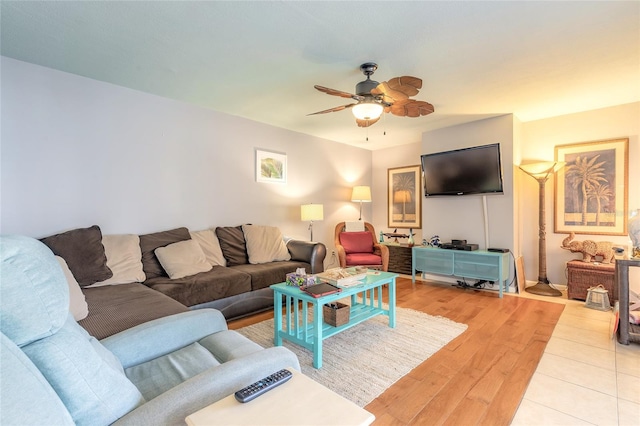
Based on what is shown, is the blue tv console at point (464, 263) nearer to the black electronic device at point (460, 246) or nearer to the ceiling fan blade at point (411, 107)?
the black electronic device at point (460, 246)

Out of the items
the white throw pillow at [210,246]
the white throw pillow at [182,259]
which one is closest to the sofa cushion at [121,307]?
the white throw pillow at [182,259]

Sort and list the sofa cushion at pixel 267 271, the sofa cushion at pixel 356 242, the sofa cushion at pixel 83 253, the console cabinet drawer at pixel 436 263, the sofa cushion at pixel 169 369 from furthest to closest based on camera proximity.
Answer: the sofa cushion at pixel 356 242, the console cabinet drawer at pixel 436 263, the sofa cushion at pixel 267 271, the sofa cushion at pixel 83 253, the sofa cushion at pixel 169 369

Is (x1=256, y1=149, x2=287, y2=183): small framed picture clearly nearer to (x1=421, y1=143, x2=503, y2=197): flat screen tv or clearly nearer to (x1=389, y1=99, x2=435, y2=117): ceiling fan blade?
(x1=389, y1=99, x2=435, y2=117): ceiling fan blade

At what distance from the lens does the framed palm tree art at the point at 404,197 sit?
521 centimetres

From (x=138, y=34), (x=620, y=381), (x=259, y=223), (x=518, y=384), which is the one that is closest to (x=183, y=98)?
(x=138, y=34)

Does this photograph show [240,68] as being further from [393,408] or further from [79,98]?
[393,408]

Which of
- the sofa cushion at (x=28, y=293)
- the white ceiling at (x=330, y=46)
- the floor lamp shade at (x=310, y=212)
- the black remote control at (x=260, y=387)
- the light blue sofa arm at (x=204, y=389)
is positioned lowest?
the light blue sofa arm at (x=204, y=389)

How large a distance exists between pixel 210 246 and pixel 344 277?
1688 millimetres

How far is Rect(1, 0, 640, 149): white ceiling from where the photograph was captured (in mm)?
1824

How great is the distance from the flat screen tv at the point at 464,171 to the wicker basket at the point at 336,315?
277 centimetres

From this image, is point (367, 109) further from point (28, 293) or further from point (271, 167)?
point (28, 293)

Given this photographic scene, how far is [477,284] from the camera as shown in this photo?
409cm

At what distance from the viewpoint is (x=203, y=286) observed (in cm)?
266

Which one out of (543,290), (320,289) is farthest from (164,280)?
(543,290)
